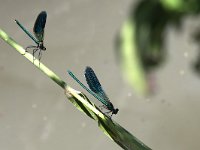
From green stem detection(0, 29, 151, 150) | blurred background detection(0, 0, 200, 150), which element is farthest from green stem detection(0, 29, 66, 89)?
blurred background detection(0, 0, 200, 150)

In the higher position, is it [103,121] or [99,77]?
[99,77]

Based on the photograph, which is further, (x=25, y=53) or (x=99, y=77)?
(x=99, y=77)

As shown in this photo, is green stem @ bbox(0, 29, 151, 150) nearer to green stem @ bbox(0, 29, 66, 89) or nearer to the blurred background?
green stem @ bbox(0, 29, 66, 89)

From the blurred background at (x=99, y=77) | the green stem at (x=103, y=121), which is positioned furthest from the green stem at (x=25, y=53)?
the blurred background at (x=99, y=77)

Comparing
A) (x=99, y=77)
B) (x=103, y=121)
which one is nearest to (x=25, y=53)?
(x=103, y=121)

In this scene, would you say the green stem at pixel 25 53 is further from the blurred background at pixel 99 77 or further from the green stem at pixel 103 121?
the blurred background at pixel 99 77

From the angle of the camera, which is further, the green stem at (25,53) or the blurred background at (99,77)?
the blurred background at (99,77)

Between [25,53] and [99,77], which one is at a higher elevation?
[99,77]

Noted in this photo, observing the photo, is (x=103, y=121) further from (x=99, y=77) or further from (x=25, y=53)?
(x=99, y=77)

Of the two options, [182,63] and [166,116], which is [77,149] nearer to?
[166,116]

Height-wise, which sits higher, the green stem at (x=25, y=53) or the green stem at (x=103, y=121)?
the green stem at (x=103, y=121)
